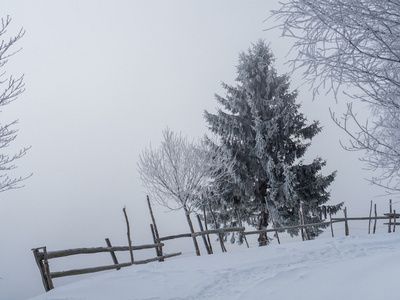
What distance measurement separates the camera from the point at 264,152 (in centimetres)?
1778

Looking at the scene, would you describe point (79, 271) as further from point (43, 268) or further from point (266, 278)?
point (266, 278)

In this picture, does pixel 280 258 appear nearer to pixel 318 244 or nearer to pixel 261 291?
pixel 318 244

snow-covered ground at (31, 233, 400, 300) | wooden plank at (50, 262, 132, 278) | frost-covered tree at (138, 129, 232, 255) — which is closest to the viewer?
snow-covered ground at (31, 233, 400, 300)

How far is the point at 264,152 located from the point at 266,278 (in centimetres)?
1196

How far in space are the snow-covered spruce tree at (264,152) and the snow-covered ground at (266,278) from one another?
25.8 feet

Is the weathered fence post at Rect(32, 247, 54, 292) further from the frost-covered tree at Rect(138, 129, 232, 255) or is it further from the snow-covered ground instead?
the frost-covered tree at Rect(138, 129, 232, 255)

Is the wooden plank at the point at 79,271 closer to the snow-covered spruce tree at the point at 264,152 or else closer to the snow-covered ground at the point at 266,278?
the snow-covered ground at the point at 266,278

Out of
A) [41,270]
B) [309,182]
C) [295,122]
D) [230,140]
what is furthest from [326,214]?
[41,270]

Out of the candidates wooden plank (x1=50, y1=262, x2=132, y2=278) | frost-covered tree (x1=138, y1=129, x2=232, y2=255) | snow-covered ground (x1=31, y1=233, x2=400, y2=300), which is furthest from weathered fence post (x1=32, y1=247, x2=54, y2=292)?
frost-covered tree (x1=138, y1=129, x2=232, y2=255)

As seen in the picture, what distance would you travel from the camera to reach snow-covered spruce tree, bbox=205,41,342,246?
1747 cm

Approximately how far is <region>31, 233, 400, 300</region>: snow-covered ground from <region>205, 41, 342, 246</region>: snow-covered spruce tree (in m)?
7.86

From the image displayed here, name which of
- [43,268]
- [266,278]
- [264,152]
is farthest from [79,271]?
[264,152]

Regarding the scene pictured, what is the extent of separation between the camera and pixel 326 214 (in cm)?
1789

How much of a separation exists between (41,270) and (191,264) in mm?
3534
